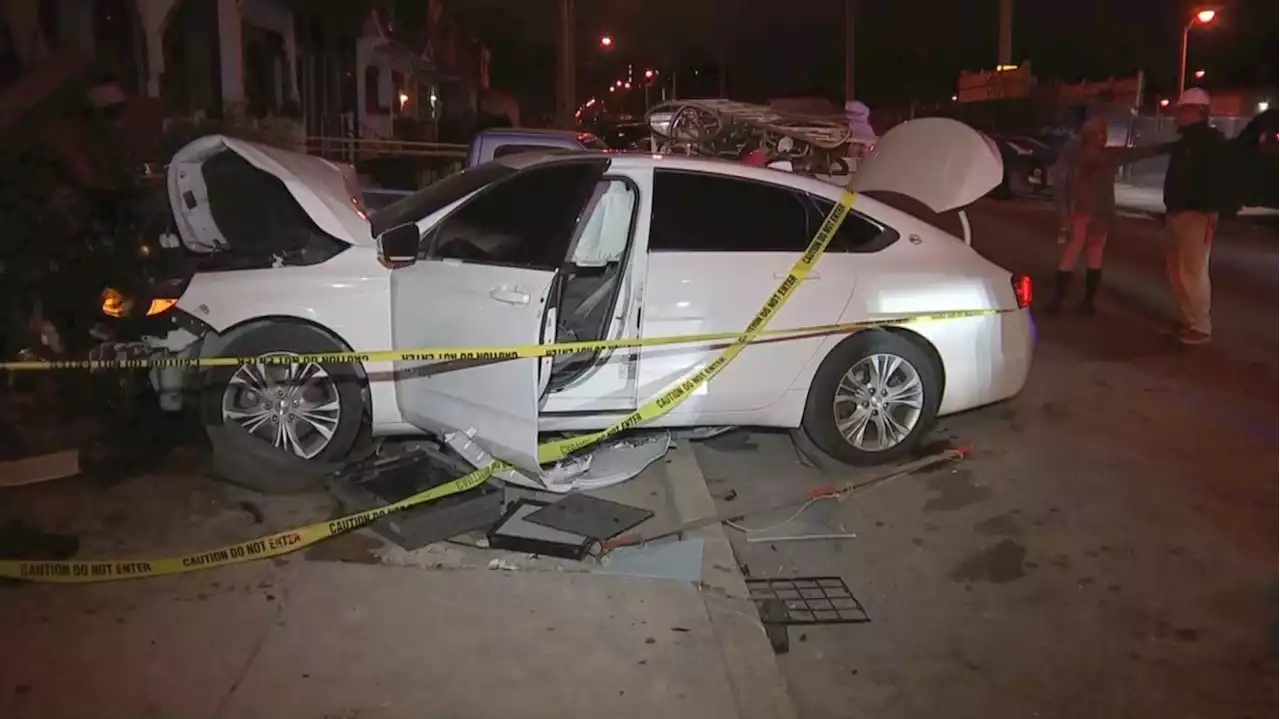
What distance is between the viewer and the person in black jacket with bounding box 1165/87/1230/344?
31.6ft

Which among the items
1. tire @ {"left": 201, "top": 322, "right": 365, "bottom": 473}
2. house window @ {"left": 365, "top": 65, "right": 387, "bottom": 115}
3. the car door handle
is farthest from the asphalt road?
house window @ {"left": 365, "top": 65, "right": 387, "bottom": 115}

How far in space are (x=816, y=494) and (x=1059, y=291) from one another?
631cm

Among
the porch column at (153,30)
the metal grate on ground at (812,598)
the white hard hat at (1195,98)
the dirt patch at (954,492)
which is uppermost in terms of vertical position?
the porch column at (153,30)

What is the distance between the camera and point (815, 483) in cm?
646

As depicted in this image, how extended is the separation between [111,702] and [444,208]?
9.79 feet

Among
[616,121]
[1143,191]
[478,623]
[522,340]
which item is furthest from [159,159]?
[1143,191]

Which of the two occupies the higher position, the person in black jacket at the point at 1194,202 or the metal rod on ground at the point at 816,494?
the person in black jacket at the point at 1194,202

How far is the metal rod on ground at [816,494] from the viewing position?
17.3 ft

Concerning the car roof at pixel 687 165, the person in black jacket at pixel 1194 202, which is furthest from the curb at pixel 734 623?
the person in black jacket at pixel 1194 202

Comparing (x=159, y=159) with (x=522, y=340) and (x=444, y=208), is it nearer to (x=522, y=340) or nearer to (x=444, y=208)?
(x=444, y=208)

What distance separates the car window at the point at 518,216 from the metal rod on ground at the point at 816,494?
4.82ft

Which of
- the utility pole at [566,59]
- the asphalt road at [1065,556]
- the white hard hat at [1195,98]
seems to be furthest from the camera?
the utility pole at [566,59]

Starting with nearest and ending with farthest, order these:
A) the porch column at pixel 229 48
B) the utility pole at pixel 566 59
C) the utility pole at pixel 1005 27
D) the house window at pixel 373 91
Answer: the porch column at pixel 229 48, the utility pole at pixel 566 59, the house window at pixel 373 91, the utility pole at pixel 1005 27

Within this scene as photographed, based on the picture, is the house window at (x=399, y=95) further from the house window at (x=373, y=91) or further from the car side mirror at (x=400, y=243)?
the car side mirror at (x=400, y=243)
